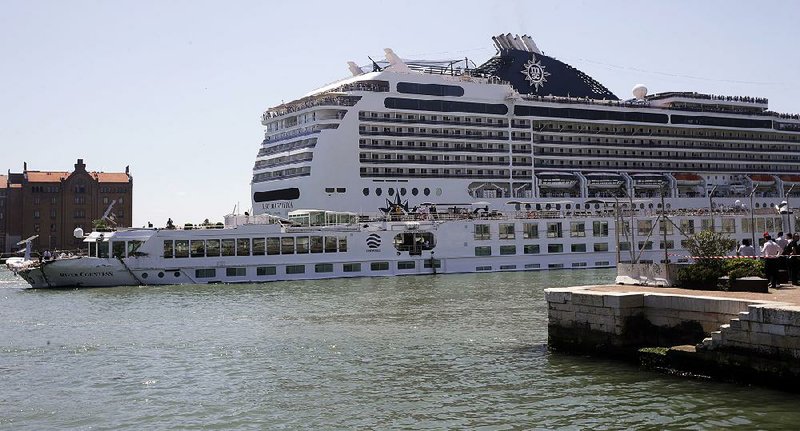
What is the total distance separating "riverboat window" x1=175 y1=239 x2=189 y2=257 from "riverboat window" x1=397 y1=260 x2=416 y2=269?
1354 cm

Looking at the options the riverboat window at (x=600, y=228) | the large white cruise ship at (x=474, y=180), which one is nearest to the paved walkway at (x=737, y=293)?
the large white cruise ship at (x=474, y=180)

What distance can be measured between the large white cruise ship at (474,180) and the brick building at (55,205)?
48344 millimetres

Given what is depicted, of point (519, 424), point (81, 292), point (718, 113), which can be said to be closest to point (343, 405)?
point (519, 424)

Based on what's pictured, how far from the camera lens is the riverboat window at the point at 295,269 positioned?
46031 millimetres

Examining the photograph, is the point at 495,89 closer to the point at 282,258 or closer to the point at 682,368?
the point at 282,258

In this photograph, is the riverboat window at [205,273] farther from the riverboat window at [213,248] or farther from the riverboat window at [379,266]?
the riverboat window at [379,266]

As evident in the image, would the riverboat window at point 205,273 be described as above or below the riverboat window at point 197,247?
below

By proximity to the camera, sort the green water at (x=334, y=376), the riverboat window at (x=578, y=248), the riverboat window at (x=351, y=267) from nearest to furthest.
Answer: the green water at (x=334, y=376) → the riverboat window at (x=351, y=267) → the riverboat window at (x=578, y=248)

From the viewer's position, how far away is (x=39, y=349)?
2175 centimetres

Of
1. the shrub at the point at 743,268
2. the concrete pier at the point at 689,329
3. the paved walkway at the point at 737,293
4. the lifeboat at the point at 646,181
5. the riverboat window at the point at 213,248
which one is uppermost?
the lifeboat at the point at 646,181

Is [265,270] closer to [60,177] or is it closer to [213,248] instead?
[213,248]

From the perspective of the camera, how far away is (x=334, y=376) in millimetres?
17219

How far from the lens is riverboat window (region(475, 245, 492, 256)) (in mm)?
50500

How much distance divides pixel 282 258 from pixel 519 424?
34256 millimetres
